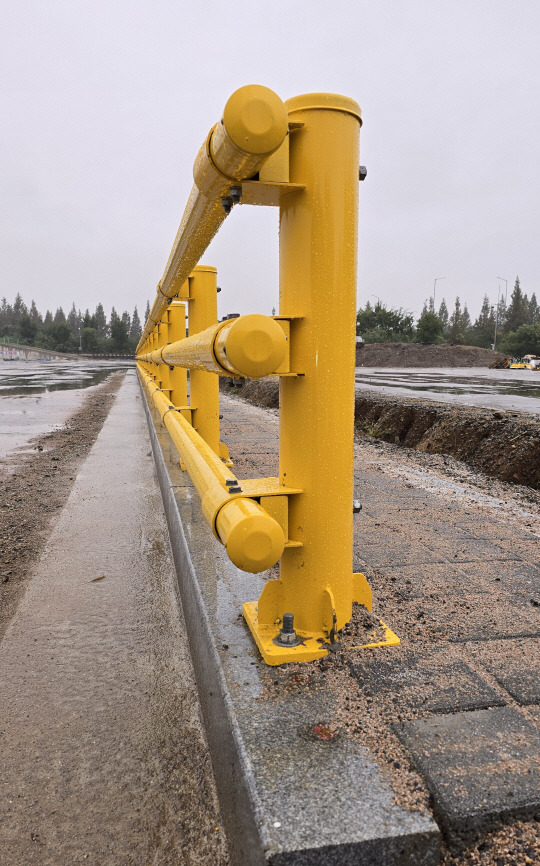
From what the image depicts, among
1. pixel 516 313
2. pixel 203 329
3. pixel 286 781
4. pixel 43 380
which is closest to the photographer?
pixel 286 781

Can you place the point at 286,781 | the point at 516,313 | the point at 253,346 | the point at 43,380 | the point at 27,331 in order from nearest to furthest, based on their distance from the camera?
the point at 286,781 → the point at 253,346 → the point at 43,380 → the point at 516,313 → the point at 27,331

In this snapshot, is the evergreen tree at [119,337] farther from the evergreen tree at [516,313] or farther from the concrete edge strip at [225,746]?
the concrete edge strip at [225,746]

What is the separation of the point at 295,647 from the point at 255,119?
4.72 feet

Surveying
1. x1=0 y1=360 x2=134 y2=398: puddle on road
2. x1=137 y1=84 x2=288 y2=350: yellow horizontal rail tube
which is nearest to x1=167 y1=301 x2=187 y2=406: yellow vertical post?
x1=137 y1=84 x2=288 y2=350: yellow horizontal rail tube

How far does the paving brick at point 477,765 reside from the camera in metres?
1.15

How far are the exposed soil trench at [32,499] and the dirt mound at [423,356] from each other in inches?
1737

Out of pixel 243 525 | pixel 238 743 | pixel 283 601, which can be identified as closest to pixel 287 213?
pixel 243 525

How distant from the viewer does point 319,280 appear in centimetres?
164

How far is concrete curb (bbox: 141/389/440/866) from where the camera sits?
1058mm

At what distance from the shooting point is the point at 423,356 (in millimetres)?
51656

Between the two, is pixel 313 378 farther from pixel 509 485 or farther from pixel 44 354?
pixel 44 354

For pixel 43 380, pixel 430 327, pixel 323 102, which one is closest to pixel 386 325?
pixel 430 327

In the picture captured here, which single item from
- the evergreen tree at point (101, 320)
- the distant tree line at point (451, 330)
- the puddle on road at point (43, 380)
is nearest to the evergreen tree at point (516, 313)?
the distant tree line at point (451, 330)

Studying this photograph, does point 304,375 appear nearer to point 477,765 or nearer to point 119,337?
point 477,765
